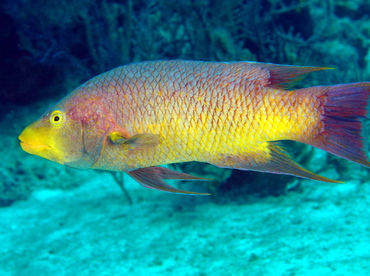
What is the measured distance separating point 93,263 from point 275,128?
3036mm

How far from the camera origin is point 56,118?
74.4 inches

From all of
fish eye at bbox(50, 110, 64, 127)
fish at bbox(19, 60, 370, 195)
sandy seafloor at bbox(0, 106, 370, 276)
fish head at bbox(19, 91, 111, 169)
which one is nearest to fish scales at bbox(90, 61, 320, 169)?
fish at bbox(19, 60, 370, 195)

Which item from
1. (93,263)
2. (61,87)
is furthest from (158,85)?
(61,87)

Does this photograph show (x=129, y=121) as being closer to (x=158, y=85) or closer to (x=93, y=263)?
(x=158, y=85)

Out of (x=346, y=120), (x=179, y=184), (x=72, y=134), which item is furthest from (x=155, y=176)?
(x=179, y=184)

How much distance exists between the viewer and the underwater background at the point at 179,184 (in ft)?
11.0

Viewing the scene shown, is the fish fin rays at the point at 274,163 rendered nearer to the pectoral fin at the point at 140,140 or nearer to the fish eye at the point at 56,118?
the pectoral fin at the point at 140,140

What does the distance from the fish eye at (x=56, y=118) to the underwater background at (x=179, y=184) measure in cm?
220

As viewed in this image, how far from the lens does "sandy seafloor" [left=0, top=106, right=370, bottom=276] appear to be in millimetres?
3062

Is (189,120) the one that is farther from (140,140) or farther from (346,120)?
(346,120)

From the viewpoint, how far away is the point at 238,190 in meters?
4.74

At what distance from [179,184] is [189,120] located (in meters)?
3.78

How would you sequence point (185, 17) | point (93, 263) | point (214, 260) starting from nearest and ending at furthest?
point (214, 260) → point (93, 263) → point (185, 17)

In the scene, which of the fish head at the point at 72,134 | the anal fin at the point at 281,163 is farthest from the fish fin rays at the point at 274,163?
the fish head at the point at 72,134
